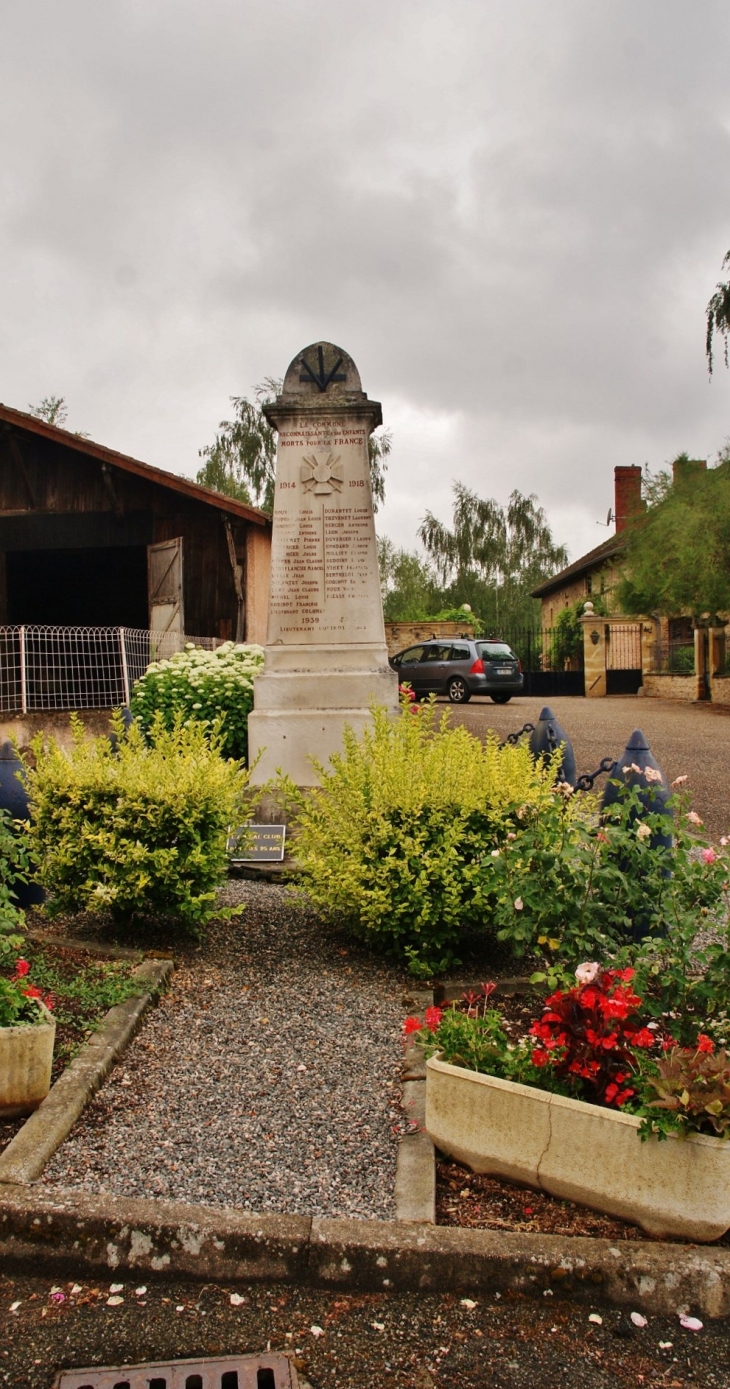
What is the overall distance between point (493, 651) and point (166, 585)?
913 cm

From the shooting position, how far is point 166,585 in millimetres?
15156

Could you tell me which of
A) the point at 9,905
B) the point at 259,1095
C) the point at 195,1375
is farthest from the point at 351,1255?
the point at 9,905

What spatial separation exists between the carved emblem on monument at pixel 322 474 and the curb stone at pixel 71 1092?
14.2 feet

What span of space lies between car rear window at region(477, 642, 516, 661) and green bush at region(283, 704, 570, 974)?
17.4 metres

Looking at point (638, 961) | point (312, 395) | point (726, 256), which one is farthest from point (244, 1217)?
point (726, 256)

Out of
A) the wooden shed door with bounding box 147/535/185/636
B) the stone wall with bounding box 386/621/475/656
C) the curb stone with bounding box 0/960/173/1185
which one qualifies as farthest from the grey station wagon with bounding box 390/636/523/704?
the curb stone with bounding box 0/960/173/1185

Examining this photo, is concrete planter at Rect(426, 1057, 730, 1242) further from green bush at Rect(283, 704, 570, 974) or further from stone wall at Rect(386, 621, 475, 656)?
A: stone wall at Rect(386, 621, 475, 656)

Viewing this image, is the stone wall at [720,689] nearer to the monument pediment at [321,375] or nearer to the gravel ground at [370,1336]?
the monument pediment at [321,375]

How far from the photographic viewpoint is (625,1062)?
8.74ft

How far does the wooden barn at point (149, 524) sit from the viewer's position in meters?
14.9

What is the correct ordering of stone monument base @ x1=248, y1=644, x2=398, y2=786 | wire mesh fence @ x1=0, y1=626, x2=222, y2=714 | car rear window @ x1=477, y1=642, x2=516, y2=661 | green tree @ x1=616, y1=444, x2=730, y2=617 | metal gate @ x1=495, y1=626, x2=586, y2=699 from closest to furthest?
stone monument base @ x1=248, y1=644, x2=398, y2=786 → wire mesh fence @ x1=0, y1=626, x2=222, y2=714 → green tree @ x1=616, y1=444, x2=730, y2=617 → car rear window @ x1=477, y1=642, x2=516, y2=661 → metal gate @ x1=495, y1=626, x2=586, y2=699

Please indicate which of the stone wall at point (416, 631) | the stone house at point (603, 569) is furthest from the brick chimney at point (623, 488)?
the stone wall at point (416, 631)

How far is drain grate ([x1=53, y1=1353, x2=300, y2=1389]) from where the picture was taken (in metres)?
1.96

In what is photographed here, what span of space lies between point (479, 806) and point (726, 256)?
15.2 meters
